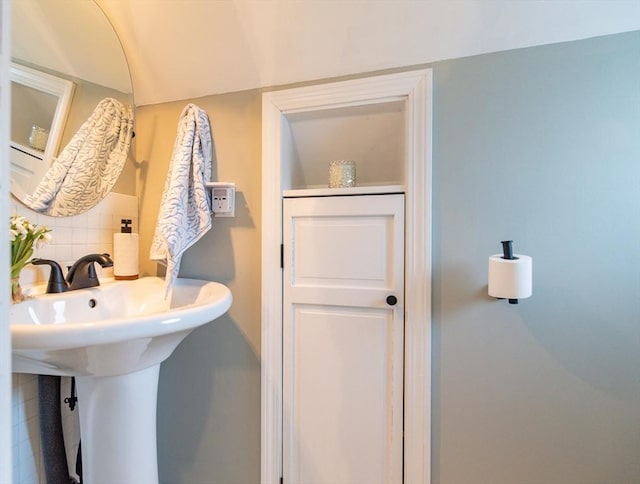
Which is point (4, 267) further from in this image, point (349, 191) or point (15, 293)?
point (349, 191)

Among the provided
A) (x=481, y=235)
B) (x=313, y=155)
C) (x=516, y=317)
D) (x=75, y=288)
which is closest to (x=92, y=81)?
(x=75, y=288)

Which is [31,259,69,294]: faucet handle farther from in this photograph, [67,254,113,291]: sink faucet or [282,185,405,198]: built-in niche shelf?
[282,185,405,198]: built-in niche shelf

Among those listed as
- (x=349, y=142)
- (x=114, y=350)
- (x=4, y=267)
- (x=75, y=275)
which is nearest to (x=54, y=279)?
(x=75, y=275)

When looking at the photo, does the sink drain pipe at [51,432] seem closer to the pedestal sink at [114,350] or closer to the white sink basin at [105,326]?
the pedestal sink at [114,350]

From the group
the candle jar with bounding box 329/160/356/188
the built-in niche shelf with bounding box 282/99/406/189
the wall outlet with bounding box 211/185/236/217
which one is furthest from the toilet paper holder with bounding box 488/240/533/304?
the wall outlet with bounding box 211/185/236/217

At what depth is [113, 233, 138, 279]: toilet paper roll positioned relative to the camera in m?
1.15

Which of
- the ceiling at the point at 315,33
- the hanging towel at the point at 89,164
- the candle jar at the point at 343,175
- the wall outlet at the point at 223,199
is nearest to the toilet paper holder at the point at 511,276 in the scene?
the candle jar at the point at 343,175

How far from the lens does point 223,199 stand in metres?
1.17

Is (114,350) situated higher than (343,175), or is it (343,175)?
(343,175)

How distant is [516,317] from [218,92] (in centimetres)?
138

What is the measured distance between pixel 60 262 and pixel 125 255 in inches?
7.6

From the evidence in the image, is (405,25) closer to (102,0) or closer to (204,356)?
(102,0)

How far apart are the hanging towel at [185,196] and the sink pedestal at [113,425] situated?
315mm

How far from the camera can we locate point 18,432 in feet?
2.91
